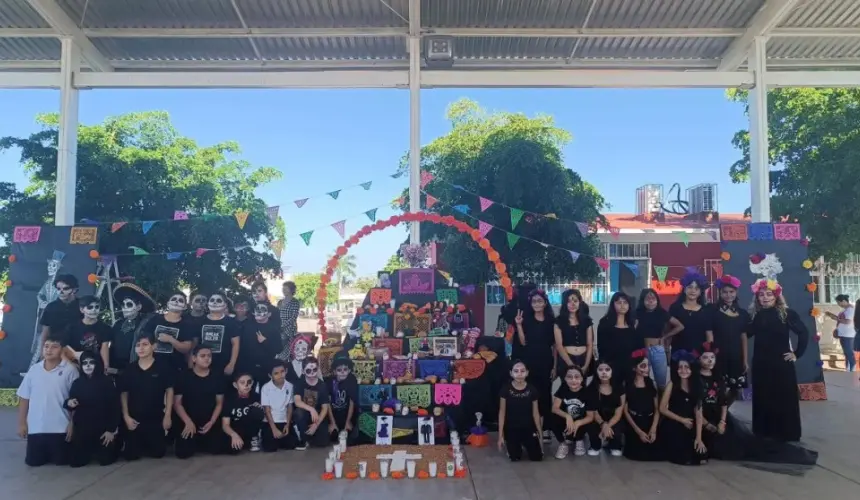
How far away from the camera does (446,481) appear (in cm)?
448

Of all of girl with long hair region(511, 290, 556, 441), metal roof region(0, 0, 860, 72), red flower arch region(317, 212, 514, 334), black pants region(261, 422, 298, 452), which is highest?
metal roof region(0, 0, 860, 72)

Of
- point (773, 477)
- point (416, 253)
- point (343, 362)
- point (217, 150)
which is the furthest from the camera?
point (217, 150)

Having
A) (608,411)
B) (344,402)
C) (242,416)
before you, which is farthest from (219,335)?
(608,411)

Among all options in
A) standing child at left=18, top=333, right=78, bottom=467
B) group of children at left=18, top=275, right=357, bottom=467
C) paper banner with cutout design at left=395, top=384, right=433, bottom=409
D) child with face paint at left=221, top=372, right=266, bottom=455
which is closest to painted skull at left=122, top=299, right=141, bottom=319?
group of children at left=18, top=275, right=357, bottom=467

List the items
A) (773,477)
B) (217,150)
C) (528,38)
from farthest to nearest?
(217,150), (528,38), (773,477)

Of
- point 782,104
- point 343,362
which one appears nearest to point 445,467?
point 343,362

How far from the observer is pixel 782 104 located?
11.2m

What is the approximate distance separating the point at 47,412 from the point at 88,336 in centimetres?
72

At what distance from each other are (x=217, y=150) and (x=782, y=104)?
10.6m

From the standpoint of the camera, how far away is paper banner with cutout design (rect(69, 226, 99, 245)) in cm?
775

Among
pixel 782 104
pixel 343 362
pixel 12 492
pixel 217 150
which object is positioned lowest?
pixel 12 492

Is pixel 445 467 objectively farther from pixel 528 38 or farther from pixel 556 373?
pixel 528 38

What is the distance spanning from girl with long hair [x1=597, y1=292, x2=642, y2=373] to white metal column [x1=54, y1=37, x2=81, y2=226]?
715cm

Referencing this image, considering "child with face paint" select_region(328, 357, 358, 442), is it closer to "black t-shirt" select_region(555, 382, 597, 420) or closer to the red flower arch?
the red flower arch
